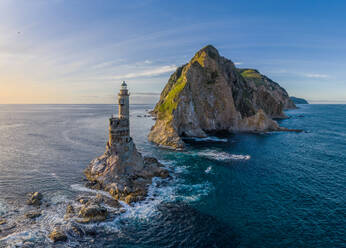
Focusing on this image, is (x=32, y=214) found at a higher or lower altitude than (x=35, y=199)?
lower

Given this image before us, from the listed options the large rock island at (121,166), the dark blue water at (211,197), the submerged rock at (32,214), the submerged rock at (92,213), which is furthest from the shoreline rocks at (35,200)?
the submerged rock at (92,213)

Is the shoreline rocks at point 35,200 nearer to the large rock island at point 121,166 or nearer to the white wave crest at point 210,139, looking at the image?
the large rock island at point 121,166

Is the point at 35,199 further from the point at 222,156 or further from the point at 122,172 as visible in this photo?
the point at 222,156

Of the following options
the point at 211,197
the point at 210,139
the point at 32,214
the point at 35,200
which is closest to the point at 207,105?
the point at 210,139

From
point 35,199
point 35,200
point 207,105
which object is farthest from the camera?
point 207,105

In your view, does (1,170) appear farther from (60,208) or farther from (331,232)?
(331,232)

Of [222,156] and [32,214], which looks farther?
[222,156]

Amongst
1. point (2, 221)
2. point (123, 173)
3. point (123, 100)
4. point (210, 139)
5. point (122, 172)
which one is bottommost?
point (2, 221)
